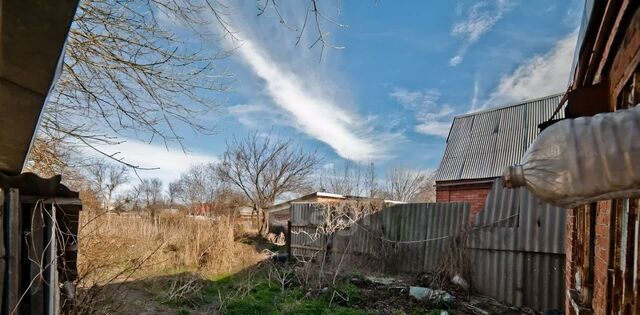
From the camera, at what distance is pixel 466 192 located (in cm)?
1195

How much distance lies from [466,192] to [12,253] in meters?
12.0

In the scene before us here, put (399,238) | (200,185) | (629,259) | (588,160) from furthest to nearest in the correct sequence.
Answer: (200,185) → (399,238) → (629,259) → (588,160)

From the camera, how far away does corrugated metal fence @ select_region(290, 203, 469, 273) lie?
7.39 m

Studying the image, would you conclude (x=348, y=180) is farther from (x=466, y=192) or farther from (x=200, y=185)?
(x=466, y=192)

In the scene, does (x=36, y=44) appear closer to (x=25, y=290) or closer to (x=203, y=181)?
(x=25, y=290)

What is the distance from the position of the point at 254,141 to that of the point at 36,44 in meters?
20.6

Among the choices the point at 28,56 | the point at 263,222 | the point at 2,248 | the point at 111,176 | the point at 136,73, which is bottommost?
the point at 263,222

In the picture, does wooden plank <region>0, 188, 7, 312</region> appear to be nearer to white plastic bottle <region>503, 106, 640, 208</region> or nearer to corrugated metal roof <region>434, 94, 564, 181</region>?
white plastic bottle <region>503, 106, 640, 208</region>

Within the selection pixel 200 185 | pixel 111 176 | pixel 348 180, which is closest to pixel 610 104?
pixel 111 176

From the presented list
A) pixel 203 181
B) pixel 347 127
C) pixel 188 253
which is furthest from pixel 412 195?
pixel 188 253

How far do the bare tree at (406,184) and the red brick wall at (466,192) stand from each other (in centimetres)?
1716

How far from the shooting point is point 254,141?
69.8 feet

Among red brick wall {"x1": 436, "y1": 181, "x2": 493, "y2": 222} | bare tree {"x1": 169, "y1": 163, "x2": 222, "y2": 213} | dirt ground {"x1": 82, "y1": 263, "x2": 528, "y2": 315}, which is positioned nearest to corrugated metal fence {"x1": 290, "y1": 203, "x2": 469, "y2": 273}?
dirt ground {"x1": 82, "y1": 263, "x2": 528, "y2": 315}

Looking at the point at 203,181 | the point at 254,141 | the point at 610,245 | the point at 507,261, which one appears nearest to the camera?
the point at 610,245
